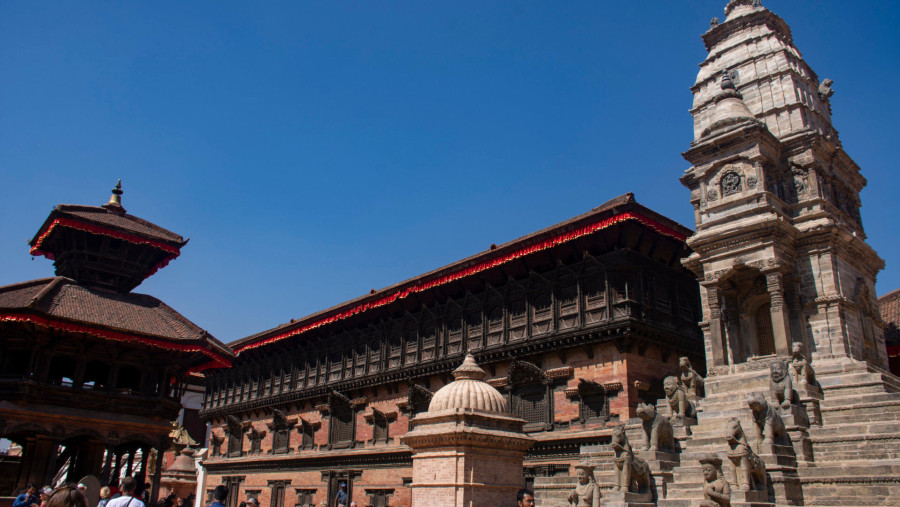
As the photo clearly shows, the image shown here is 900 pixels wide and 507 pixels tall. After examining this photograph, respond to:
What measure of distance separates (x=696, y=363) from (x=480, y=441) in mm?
17773

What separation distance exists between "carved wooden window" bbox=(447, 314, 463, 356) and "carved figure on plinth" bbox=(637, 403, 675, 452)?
526 inches

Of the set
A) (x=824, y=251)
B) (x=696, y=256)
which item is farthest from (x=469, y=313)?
(x=824, y=251)

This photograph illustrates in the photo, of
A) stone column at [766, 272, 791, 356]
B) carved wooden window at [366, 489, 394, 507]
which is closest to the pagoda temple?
carved wooden window at [366, 489, 394, 507]

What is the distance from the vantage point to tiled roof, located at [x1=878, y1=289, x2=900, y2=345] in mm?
28594

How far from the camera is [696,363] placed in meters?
25.6

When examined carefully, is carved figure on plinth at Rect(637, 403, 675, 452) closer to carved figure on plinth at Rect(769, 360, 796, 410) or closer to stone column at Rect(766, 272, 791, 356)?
carved figure on plinth at Rect(769, 360, 796, 410)

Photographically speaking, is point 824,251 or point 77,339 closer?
point 824,251

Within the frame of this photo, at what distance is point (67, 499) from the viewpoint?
640 cm

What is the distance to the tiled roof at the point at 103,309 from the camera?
23078mm

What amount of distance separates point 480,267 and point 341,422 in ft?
40.4

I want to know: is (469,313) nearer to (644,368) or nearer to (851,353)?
(644,368)

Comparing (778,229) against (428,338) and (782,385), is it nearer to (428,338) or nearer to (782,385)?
(782,385)

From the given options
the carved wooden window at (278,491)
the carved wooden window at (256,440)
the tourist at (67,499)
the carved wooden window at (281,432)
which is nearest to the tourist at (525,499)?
the tourist at (67,499)

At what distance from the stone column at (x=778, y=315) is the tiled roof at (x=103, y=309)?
64.0 feet
